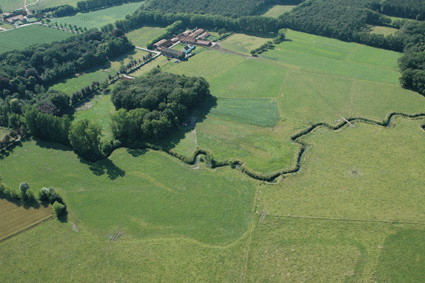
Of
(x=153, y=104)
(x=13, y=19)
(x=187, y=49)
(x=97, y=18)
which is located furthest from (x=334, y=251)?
(x=13, y=19)

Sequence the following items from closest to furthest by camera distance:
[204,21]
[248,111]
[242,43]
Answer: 1. [248,111]
2. [242,43]
3. [204,21]

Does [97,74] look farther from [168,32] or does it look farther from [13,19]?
[13,19]

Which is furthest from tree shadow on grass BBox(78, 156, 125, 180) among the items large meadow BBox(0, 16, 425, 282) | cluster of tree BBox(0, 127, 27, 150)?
cluster of tree BBox(0, 127, 27, 150)

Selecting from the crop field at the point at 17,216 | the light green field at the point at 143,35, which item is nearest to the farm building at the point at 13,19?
the light green field at the point at 143,35

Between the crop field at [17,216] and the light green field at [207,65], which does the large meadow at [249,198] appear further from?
the light green field at [207,65]

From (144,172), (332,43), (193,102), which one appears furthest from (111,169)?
(332,43)

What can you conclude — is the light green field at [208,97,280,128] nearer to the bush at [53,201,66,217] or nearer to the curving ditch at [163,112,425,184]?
the curving ditch at [163,112,425,184]
